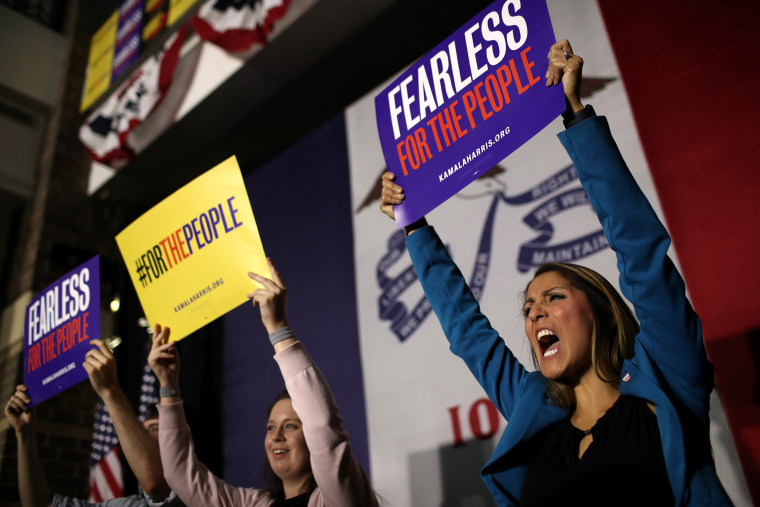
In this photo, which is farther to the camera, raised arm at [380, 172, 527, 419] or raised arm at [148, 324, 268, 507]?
raised arm at [148, 324, 268, 507]

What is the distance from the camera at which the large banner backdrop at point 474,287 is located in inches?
89.6

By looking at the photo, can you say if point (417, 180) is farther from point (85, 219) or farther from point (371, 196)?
point (85, 219)

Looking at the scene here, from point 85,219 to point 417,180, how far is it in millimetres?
3525

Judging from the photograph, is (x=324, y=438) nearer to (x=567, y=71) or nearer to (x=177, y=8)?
(x=567, y=71)

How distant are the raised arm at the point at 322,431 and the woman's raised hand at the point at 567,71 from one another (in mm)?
751

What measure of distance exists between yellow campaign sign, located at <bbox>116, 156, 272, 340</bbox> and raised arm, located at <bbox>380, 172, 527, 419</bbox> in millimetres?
369

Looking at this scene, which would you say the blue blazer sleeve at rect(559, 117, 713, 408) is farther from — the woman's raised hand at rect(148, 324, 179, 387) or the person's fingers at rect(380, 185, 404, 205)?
the woman's raised hand at rect(148, 324, 179, 387)

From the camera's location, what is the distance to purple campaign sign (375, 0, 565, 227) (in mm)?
1293

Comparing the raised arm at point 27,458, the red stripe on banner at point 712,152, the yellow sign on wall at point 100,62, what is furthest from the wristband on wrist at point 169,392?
the yellow sign on wall at point 100,62

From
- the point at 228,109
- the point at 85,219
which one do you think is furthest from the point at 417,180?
the point at 85,219

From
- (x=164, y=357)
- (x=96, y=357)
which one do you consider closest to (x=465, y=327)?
(x=164, y=357)

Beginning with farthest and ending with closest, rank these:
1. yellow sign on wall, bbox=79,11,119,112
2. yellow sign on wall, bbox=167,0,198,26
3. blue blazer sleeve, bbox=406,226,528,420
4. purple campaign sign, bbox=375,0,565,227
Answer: yellow sign on wall, bbox=79,11,119,112
yellow sign on wall, bbox=167,0,198,26
blue blazer sleeve, bbox=406,226,528,420
purple campaign sign, bbox=375,0,565,227

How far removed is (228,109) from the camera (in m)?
3.86

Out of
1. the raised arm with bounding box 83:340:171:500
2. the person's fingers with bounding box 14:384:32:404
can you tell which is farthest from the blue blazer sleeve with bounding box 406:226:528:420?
the person's fingers with bounding box 14:384:32:404
